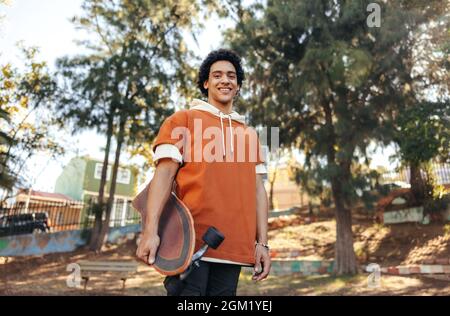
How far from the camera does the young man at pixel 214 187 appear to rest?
4.33 ft

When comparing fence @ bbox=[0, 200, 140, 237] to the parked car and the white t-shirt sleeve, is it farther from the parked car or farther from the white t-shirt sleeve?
the white t-shirt sleeve

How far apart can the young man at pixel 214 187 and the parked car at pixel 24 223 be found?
11.2 metres

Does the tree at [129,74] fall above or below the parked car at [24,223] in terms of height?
above

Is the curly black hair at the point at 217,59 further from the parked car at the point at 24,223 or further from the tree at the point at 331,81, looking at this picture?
the parked car at the point at 24,223

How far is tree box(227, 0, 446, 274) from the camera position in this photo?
287 inches

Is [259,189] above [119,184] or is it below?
below

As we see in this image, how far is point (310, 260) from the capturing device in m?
8.92

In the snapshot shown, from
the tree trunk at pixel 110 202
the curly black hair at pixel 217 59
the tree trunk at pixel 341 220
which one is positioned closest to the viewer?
the curly black hair at pixel 217 59

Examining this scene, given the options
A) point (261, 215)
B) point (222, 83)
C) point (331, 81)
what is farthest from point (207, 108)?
point (331, 81)

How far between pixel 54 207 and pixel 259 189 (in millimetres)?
12145

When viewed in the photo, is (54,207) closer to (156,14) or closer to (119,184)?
(156,14)

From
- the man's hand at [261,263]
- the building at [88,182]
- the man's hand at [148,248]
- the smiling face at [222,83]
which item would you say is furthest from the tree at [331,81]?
the building at [88,182]

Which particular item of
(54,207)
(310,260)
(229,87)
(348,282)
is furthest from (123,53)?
(229,87)

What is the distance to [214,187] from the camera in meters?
1.38
